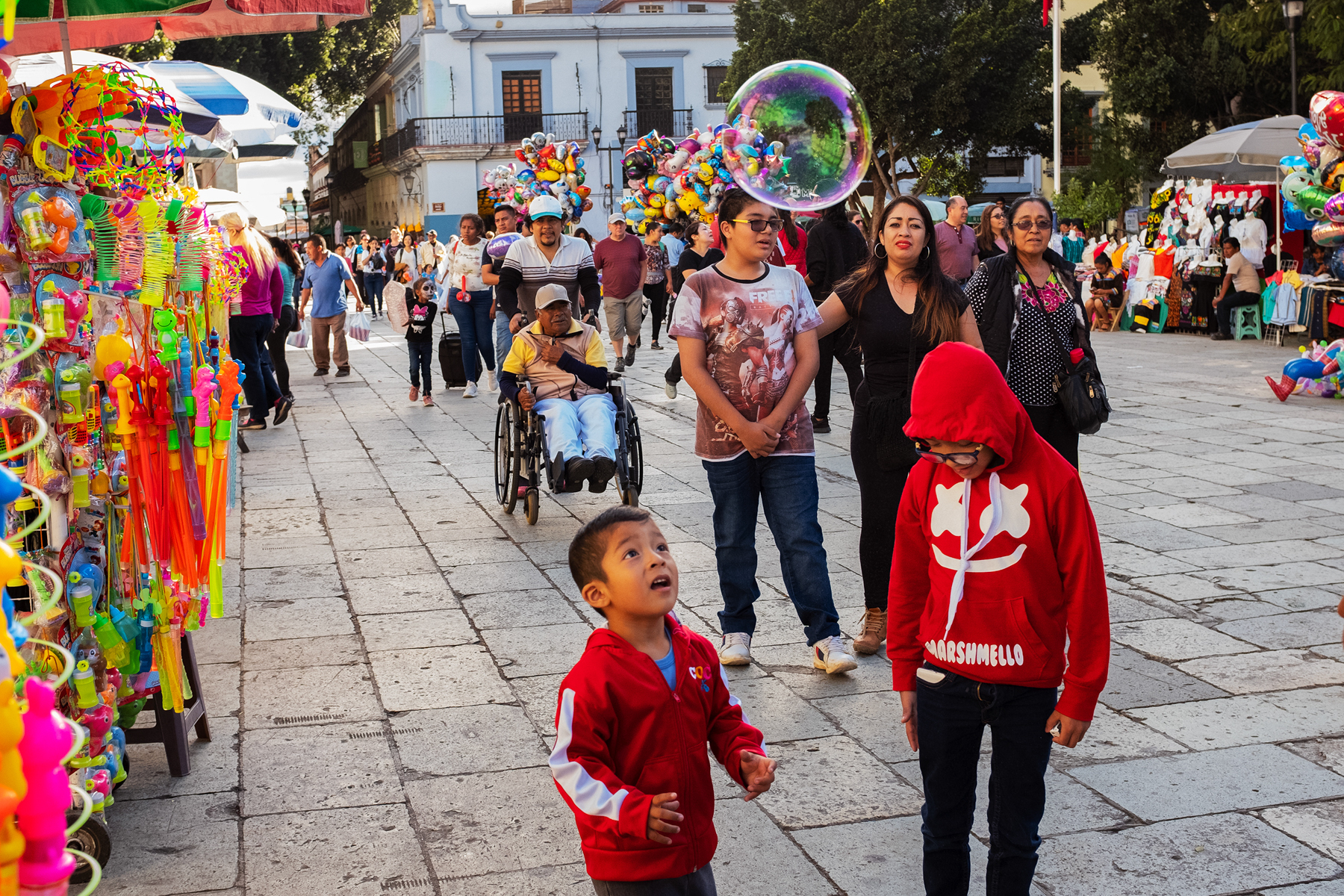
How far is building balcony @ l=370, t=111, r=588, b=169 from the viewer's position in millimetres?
43250

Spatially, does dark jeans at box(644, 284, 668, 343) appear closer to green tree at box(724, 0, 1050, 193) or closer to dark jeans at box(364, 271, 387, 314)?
dark jeans at box(364, 271, 387, 314)

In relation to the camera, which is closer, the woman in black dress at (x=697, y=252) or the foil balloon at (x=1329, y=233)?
the foil balloon at (x=1329, y=233)

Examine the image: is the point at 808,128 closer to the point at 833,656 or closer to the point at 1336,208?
the point at 833,656

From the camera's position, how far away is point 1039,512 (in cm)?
271

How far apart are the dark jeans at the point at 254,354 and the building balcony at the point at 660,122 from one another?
34.1 meters

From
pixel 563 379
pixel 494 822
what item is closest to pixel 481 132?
pixel 563 379

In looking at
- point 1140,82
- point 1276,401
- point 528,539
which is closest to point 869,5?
point 1140,82

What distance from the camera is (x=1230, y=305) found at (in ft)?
55.9

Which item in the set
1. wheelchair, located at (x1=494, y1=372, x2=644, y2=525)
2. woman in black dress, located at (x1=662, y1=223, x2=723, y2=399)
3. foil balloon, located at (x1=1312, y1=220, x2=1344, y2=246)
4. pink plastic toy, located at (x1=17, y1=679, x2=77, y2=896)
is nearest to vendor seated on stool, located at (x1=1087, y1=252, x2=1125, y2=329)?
woman in black dress, located at (x1=662, y1=223, x2=723, y2=399)

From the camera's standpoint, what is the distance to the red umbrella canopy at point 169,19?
397cm

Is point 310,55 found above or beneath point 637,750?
above

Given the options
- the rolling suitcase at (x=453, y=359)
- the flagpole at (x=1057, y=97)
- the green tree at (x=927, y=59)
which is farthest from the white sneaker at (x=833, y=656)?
the green tree at (x=927, y=59)

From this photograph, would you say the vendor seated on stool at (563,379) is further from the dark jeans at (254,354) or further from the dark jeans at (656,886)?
the dark jeans at (656,886)

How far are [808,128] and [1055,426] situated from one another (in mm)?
2391
